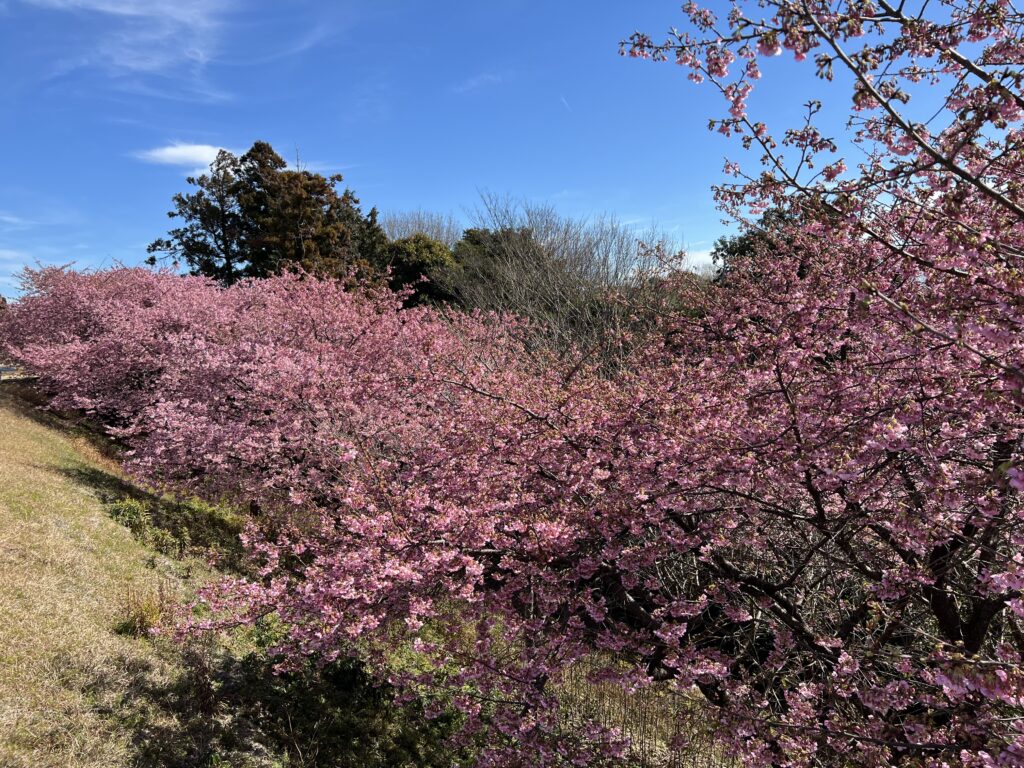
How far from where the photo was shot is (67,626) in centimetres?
524

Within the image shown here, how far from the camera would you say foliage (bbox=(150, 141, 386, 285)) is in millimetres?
24534

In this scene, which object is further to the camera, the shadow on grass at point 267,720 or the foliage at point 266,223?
the foliage at point 266,223

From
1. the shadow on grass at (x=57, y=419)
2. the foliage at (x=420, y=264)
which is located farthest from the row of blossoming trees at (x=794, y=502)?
the foliage at (x=420, y=264)

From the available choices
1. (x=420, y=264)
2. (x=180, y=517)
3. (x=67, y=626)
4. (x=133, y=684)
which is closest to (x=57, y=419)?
(x=180, y=517)

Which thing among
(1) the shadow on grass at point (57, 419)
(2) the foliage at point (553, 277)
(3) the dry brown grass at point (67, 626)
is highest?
(2) the foliage at point (553, 277)

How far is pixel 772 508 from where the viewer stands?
363 cm

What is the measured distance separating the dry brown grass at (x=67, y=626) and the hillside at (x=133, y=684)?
0.01 metres

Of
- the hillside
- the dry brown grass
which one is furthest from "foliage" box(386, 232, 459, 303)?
the hillside

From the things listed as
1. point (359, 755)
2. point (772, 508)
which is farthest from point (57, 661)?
point (772, 508)

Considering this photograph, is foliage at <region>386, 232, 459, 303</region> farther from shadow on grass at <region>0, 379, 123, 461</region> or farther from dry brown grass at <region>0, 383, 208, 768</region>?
dry brown grass at <region>0, 383, 208, 768</region>

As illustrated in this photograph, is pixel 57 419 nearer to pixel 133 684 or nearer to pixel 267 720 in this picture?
pixel 133 684

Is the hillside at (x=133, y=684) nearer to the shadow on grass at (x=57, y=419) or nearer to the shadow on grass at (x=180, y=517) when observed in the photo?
the shadow on grass at (x=180, y=517)

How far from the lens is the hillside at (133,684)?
422cm

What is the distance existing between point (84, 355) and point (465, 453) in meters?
12.8
